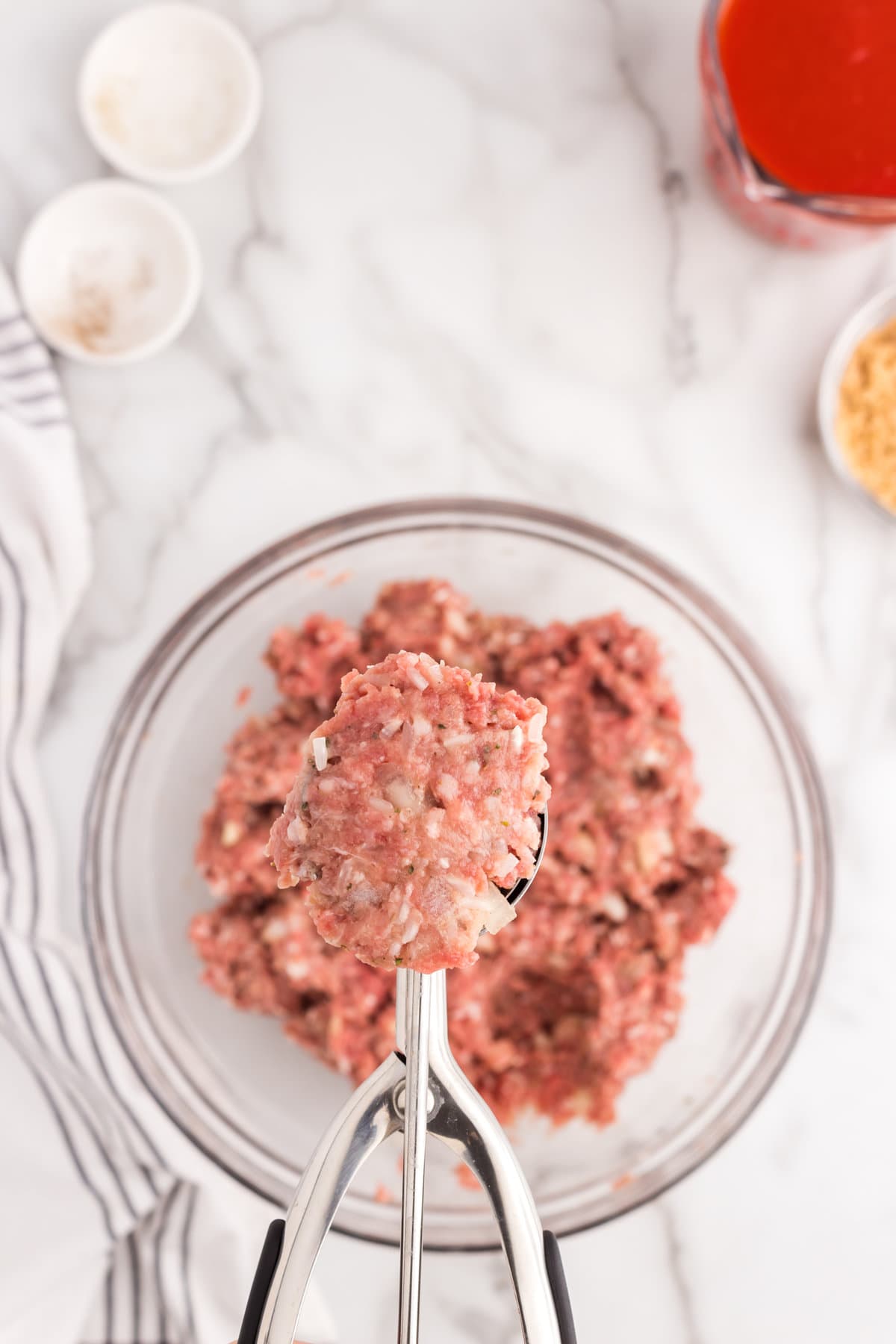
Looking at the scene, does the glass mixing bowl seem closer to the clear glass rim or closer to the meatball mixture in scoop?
the clear glass rim

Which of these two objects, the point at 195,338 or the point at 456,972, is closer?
the point at 456,972

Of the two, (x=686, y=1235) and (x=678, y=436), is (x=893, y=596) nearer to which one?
(x=678, y=436)

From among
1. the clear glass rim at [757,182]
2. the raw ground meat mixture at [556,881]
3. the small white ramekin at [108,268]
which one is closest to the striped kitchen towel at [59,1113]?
the small white ramekin at [108,268]

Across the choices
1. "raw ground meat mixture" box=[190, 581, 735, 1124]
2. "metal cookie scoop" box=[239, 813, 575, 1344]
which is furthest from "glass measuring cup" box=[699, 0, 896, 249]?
"metal cookie scoop" box=[239, 813, 575, 1344]

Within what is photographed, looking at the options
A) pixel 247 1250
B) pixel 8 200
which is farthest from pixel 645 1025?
pixel 8 200

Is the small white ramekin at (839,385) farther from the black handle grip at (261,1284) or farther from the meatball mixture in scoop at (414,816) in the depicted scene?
the black handle grip at (261,1284)

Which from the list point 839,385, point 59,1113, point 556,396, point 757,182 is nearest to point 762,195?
point 757,182
